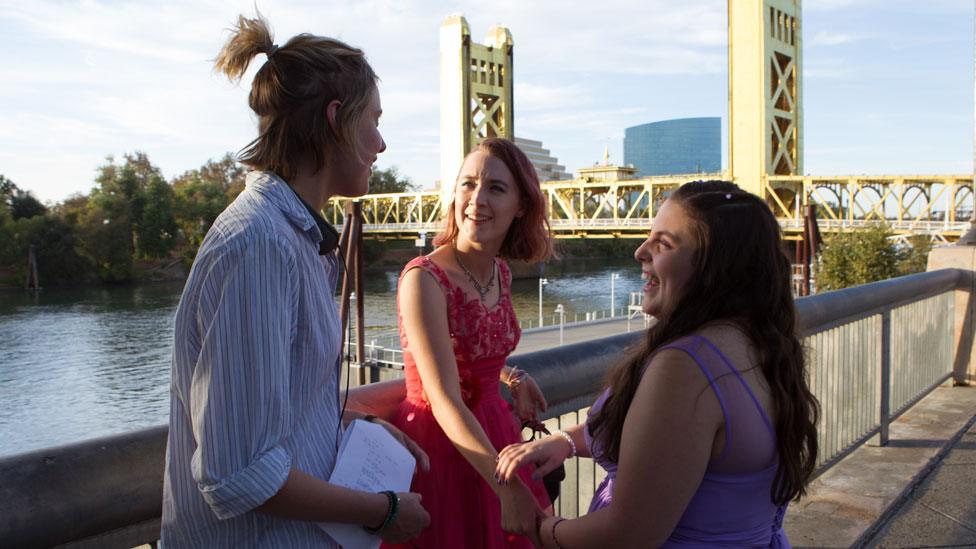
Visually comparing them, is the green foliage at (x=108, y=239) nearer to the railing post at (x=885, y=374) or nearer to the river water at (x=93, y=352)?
the river water at (x=93, y=352)

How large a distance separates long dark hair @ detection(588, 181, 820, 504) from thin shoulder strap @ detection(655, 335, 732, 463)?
0.13 ft

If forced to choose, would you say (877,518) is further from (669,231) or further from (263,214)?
(263,214)

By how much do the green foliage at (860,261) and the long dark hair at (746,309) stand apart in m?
21.9

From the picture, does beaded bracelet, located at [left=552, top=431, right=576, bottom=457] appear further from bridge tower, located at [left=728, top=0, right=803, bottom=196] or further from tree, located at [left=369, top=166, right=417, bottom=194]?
tree, located at [left=369, top=166, right=417, bottom=194]

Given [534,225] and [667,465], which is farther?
[534,225]

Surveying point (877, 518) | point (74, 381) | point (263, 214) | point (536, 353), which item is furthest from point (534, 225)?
point (74, 381)

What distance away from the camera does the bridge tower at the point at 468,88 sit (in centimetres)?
4797

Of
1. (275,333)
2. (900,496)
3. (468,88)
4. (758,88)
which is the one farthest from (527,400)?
(468,88)

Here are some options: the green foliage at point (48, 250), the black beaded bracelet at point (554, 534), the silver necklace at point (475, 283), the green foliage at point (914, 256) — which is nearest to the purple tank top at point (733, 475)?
the black beaded bracelet at point (554, 534)

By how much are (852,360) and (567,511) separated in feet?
6.22

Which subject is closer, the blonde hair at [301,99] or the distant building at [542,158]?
the blonde hair at [301,99]

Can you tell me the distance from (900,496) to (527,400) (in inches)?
78.7

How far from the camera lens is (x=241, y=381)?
3.20 feet

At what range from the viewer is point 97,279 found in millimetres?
48531
